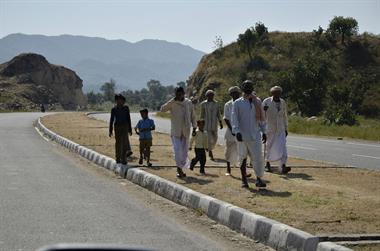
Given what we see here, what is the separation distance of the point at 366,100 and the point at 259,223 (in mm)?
60295

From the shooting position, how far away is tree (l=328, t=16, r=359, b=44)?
264ft

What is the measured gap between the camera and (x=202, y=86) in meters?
88.0

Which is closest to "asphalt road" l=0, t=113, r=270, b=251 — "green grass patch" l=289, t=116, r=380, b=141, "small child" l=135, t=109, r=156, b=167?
"small child" l=135, t=109, r=156, b=167

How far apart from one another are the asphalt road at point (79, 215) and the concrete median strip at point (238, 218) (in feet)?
1.28

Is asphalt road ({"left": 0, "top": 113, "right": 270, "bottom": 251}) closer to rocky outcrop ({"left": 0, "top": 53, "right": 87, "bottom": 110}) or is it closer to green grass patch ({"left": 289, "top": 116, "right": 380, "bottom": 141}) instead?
green grass patch ({"left": 289, "top": 116, "right": 380, "bottom": 141})

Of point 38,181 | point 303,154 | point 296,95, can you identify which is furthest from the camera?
point 296,95

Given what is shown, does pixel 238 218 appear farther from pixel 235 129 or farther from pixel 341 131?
pixel 341 131

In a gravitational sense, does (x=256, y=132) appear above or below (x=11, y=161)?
above

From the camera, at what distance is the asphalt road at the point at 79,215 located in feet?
23.7

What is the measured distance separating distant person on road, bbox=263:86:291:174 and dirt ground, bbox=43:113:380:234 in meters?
0.42

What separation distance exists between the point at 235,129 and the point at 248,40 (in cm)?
7505

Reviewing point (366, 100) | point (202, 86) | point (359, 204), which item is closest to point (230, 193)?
point (359, 204)

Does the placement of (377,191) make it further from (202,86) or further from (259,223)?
(202,86)

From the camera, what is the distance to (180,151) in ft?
41.7
